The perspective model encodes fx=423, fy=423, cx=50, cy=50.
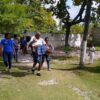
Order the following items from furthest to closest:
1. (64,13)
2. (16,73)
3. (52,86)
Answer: (64,13) < (16,73) < (52,86)

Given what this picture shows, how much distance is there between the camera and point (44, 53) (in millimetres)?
18922

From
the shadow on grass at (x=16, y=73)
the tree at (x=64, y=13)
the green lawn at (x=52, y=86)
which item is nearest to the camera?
the green lawn at (x=52, y=86)

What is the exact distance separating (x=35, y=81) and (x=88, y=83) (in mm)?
2467

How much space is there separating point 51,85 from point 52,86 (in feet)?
0.53

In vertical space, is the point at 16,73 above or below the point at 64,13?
below

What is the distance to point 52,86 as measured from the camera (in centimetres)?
1627

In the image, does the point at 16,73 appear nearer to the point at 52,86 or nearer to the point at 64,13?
the point at 52,86

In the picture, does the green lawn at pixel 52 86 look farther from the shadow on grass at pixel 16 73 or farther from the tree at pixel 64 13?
the tree at pixel 64 13

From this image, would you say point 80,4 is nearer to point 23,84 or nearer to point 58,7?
point 58,7

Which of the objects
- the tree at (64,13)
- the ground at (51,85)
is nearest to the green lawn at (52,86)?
the ground at (51,85)

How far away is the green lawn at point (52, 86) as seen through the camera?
14.5 metres

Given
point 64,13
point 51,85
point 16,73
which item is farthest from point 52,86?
point 64,13

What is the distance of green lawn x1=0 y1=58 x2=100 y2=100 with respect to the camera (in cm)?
1453

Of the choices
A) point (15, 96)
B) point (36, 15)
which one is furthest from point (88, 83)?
point (36, 15)
